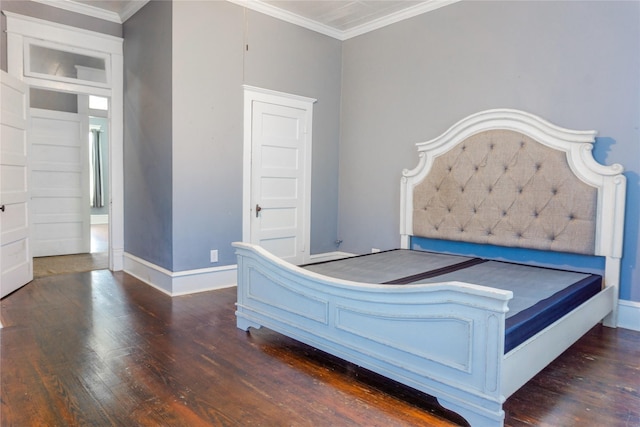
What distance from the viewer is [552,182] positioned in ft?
9.84

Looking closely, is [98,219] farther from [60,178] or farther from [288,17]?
[288,17]

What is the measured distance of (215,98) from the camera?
12.4 ft

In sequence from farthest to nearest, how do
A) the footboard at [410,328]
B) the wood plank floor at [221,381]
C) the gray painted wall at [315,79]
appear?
the gray painted wall at [315,79] < the wood plank floor at [221,381] < the footboard at [410,328]

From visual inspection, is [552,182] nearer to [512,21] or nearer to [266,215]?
[512,21]

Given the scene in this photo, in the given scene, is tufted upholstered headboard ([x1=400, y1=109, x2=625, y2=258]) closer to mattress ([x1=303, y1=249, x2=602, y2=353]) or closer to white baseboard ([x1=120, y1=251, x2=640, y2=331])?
mattress ([x1=303, y1=249, x2=602, y2=353])

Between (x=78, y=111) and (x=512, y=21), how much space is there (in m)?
5.31

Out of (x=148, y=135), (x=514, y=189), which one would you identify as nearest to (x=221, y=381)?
(x=514, y=189)

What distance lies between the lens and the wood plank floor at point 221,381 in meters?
1.73

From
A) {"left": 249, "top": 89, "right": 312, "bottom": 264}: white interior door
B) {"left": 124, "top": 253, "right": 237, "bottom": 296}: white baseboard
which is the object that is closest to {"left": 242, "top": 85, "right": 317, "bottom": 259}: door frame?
{"left": 249, "top": 89, "right": 312, "bottom": 264}: white interior door

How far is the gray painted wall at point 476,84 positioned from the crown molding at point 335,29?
66mm

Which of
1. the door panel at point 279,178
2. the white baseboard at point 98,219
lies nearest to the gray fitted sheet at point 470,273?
the door panel at point 279,178

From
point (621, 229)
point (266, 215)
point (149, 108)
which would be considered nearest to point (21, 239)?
point (149, 108)

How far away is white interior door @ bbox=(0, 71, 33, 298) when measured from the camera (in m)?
3.37

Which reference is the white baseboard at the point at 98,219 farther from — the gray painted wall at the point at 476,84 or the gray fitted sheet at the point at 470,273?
the gray fitted sheet at the point at 470,273
